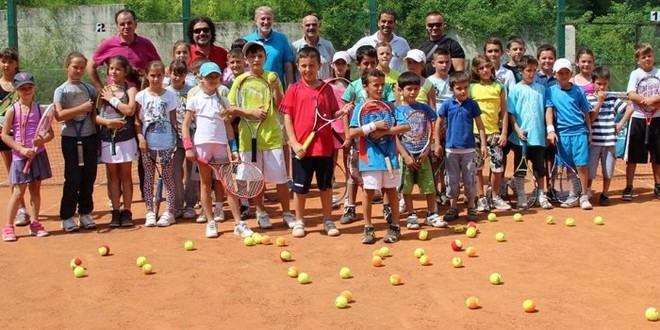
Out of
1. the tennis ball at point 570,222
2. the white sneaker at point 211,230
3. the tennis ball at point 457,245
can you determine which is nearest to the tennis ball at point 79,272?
the white sneaker at point 211,230

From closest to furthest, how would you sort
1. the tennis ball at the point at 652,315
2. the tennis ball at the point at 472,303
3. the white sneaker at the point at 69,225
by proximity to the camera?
the tennis ball at the point at 652,315
the tennis ball at the point at 472,303
the white sneaker at the point at 69,225

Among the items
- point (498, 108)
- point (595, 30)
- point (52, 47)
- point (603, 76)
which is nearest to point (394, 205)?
point (498, 108)

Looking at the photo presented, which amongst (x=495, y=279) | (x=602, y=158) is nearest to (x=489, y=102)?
(x=602, y=158)

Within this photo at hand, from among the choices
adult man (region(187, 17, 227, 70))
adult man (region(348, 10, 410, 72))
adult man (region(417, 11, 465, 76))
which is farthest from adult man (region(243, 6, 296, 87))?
adult man (region(417, 11, 465, 76))

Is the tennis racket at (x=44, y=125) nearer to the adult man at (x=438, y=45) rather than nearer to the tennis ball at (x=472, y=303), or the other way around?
the adult man at (x=438, y=45)

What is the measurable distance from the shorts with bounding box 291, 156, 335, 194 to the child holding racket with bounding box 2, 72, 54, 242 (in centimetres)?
255

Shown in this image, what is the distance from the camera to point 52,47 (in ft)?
80.4

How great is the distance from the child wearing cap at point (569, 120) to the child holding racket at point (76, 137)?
4915 mm

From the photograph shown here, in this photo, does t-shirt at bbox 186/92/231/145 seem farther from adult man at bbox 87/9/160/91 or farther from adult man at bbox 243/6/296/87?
adult man at bbox 243/6/296/87

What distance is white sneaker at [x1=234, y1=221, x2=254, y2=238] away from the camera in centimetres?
857

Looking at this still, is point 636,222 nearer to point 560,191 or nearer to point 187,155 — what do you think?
point 560,191

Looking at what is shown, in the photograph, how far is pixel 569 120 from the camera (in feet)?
32.0

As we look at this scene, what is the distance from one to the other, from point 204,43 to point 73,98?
1.65m

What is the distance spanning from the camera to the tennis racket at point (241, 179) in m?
8.60
